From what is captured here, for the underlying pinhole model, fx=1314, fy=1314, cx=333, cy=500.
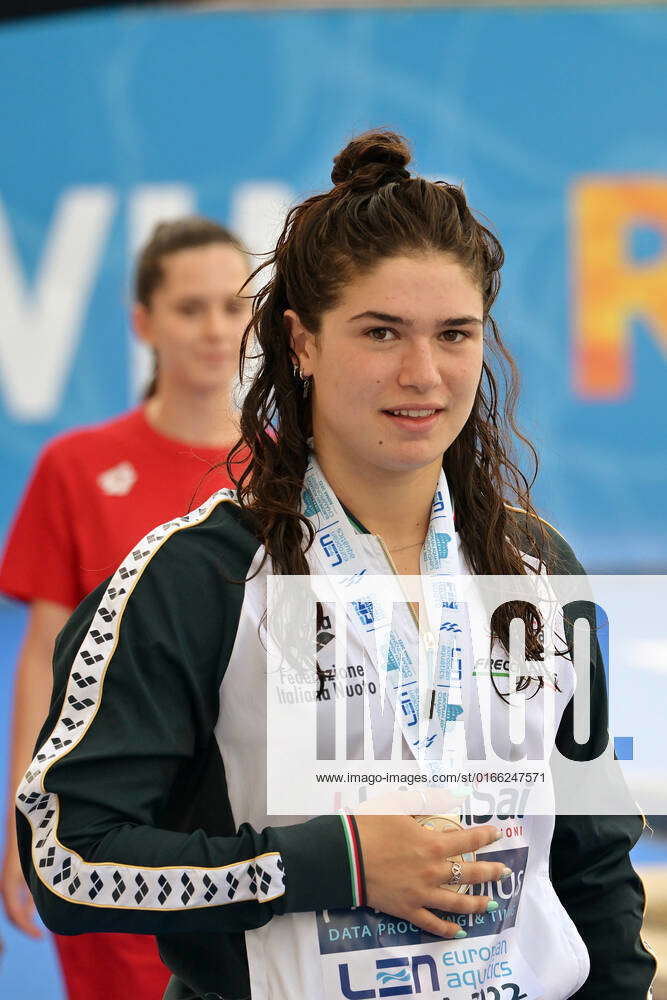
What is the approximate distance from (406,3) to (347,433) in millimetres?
6356

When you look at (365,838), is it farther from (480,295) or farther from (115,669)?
(480,295)

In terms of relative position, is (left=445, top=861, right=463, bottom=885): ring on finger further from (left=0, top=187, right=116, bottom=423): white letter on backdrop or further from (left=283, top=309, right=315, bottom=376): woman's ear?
(left=0, top=187, right=116, bottom=423): white letter on backdrop

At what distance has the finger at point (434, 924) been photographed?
1.32 meters

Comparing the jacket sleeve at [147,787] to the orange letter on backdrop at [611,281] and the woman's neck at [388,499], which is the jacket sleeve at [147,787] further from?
the orange letter on backdrop at [611,281]

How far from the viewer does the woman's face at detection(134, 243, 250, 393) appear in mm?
2518

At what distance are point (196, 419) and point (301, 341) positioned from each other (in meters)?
1.06

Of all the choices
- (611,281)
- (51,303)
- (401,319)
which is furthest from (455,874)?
(51,303)

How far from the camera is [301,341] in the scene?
1.49 m

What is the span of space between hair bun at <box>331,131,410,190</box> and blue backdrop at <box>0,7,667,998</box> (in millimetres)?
5583

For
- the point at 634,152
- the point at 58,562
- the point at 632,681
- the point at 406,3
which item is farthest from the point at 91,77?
the point at 632,681

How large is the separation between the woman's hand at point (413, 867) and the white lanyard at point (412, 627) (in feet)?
0.29

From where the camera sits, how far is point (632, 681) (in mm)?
1942

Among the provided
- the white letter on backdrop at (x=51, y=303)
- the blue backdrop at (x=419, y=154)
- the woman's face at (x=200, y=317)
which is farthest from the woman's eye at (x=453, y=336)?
the white letter on backdrop at (x=51, y=303)

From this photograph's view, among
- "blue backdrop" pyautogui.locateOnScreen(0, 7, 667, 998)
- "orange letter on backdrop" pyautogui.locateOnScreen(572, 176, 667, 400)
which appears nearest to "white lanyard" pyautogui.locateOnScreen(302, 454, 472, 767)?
"blue backdrop" pyautogui.locateOnScreen(0, 7, 667, 998)
